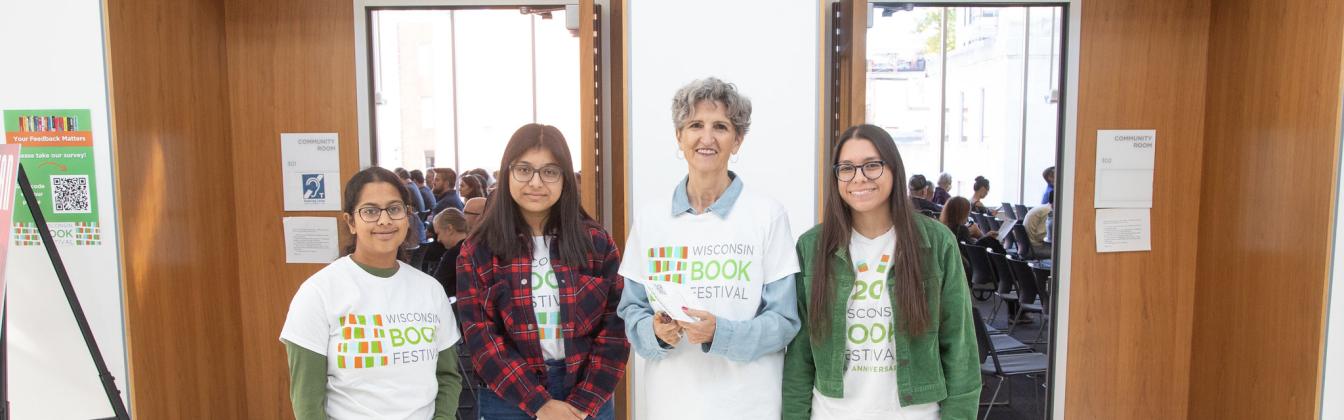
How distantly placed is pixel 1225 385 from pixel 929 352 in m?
2.42

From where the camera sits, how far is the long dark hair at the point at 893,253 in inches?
64.3

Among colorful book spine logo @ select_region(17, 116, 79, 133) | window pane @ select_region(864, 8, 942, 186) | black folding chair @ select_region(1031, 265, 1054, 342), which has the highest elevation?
window pane @ select_region(864, 8, 942, 186)

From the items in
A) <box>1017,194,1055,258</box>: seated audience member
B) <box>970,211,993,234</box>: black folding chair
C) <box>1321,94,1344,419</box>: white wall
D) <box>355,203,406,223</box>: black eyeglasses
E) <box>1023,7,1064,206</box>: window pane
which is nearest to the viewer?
<box>355,203,406,223</box>: black eyeglasses

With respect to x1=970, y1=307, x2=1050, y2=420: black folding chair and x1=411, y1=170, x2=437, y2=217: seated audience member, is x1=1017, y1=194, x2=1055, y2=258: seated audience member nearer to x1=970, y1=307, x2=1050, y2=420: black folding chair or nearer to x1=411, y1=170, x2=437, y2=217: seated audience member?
x1=970, y1=307, x2=1050, y2=420: black folding chair

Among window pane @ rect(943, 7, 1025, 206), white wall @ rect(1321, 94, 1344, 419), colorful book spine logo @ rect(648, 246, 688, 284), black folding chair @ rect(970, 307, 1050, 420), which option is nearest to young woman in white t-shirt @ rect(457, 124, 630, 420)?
colorful book spine logo @ rect(648, 246, 688, 284)

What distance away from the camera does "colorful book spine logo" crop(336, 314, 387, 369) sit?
1748mm

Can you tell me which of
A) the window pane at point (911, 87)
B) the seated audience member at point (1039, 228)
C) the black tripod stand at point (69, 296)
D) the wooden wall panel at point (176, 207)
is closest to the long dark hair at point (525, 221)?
the black tripod stand at point (69, 296)

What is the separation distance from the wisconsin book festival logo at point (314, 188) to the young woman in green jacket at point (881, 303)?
246 cm

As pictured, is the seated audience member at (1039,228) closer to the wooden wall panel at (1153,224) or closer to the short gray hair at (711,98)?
the wooden wall panel at (1153,224)

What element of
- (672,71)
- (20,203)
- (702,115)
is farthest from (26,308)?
(702,115)

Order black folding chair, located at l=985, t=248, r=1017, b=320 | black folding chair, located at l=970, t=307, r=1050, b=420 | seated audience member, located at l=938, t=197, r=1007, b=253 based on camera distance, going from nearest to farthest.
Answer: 1. black folding chair, located at l=970, t=307, r=1050, b=420
2. black folding chair, located at l=985, t=248, r=1017, b=320
3. seated audience member, located at l=938, t=197, r=1007, b=253

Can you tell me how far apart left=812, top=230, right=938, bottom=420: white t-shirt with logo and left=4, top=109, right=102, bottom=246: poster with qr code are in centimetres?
263

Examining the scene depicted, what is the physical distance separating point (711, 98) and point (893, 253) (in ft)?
1.71

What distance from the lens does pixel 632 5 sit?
289 cm
